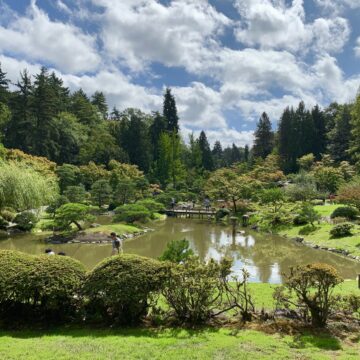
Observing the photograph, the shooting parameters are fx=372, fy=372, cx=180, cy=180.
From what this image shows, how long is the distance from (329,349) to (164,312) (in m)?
3.11

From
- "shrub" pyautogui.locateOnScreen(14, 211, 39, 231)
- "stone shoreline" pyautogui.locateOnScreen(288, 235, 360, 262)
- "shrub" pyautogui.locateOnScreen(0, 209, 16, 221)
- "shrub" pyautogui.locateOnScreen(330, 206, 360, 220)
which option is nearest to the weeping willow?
"shrub" pyautogui.locateOnScreen(14, 211, 39, 231)

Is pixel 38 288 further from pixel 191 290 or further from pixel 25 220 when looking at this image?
pixel 25 220

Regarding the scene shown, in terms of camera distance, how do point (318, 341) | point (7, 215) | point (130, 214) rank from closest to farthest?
point (318, 341) < point (7, 215) < point (130, 214)

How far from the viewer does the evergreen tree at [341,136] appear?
5050cm

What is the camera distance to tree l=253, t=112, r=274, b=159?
63.7 m

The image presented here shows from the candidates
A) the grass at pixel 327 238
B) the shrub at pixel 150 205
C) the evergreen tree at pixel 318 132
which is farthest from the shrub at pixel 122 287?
the evergreen tree at pixel 318 132

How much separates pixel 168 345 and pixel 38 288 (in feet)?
9.03

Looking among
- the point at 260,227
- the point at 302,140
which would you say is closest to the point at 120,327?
the point at 260,227

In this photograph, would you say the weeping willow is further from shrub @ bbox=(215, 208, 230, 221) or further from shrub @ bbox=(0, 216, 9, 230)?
shrub @ bbox=(215, 208, 230, 221)

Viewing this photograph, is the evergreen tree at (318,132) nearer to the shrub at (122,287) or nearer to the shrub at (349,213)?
the shrub at (349,213)

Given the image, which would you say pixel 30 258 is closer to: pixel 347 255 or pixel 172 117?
pixel 347 255

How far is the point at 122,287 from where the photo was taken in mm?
7023

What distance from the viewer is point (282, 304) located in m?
8.24

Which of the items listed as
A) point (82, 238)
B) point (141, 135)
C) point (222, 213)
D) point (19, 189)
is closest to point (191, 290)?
point (82, 238)
